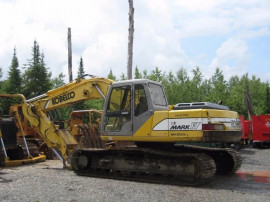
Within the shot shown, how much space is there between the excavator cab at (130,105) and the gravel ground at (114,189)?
140 cm

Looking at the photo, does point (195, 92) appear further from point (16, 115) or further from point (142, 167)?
point (142, 167)

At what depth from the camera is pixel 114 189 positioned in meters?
8.16

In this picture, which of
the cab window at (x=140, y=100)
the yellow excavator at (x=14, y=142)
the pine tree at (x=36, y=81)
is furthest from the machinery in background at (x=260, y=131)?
the pine tree at (x=36, y=81)

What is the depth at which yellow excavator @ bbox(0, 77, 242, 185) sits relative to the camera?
28.5 feet

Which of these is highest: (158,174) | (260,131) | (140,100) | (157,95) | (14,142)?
(157,95)

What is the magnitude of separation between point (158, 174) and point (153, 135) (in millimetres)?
1066

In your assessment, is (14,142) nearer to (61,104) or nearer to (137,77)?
(61,104)

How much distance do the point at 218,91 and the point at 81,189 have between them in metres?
38.0

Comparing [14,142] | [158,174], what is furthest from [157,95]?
[14,142]

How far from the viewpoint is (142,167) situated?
948cm

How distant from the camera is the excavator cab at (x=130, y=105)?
9336 millimetres

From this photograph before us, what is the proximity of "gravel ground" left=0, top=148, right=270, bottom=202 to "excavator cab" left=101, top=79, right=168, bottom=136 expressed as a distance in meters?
1.40

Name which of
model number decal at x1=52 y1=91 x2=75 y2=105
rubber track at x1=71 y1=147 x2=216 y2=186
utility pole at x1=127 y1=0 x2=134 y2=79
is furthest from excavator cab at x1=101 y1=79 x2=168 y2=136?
utility pole at x1=127 y1=0 x2=134 y2=79

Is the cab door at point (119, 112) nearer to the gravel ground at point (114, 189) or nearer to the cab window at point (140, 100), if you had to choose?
the cab window at point (140, 100)
